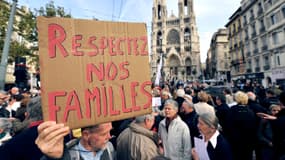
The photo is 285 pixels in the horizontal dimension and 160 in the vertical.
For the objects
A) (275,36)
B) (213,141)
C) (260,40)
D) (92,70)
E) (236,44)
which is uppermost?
(236,44)

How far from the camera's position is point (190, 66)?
200 ft

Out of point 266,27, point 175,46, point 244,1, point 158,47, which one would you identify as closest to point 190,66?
point 175,46

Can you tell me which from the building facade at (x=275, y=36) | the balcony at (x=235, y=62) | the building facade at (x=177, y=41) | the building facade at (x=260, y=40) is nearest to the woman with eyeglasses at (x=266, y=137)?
the building facade at (x=260, y=40)

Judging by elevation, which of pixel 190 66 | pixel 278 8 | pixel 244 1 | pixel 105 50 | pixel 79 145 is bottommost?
pixel 79 145

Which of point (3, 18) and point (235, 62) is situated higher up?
point (3, 18)

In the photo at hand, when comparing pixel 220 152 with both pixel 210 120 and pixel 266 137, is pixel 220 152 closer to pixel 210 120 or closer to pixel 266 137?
pixel 210 120

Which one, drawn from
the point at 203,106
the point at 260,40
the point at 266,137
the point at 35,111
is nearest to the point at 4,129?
the point at 35,111

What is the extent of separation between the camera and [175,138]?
289cm

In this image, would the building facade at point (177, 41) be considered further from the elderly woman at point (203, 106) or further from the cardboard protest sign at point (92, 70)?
the cardboard protest sign at point (92, 70)

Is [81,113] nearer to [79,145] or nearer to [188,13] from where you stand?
[79,145]

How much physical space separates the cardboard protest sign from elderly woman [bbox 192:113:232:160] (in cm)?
115

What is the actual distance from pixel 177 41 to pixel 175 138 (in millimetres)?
62614

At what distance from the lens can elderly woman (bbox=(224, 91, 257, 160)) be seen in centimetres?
378

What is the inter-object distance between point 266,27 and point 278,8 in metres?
3.20
